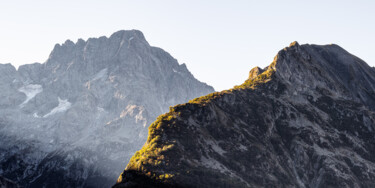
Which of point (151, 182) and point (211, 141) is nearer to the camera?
point (151, 182)

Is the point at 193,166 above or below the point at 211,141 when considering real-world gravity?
below

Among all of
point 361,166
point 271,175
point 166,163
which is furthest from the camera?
point 361,166

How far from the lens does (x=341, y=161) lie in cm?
19225

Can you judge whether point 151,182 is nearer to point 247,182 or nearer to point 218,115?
point 247,182

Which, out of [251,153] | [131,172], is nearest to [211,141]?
[251,153]

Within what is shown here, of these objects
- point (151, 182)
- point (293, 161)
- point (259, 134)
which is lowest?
point (151, 182)

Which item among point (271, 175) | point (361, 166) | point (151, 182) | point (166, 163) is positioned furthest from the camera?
point (361, 166)

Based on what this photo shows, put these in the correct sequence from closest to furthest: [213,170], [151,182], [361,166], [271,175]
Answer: [151,182]
[213,170]
[271,175]
[361,166]

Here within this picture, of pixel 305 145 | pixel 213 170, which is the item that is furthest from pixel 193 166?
pixel 305 145

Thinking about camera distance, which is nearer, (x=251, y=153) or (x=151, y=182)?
(x=151, y=182)

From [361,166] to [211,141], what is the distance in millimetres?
74714

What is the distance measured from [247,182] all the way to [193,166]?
24.7 m

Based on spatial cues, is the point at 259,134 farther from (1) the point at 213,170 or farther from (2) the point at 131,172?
(2) the point at 131,172

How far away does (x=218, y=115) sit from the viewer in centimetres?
19275
